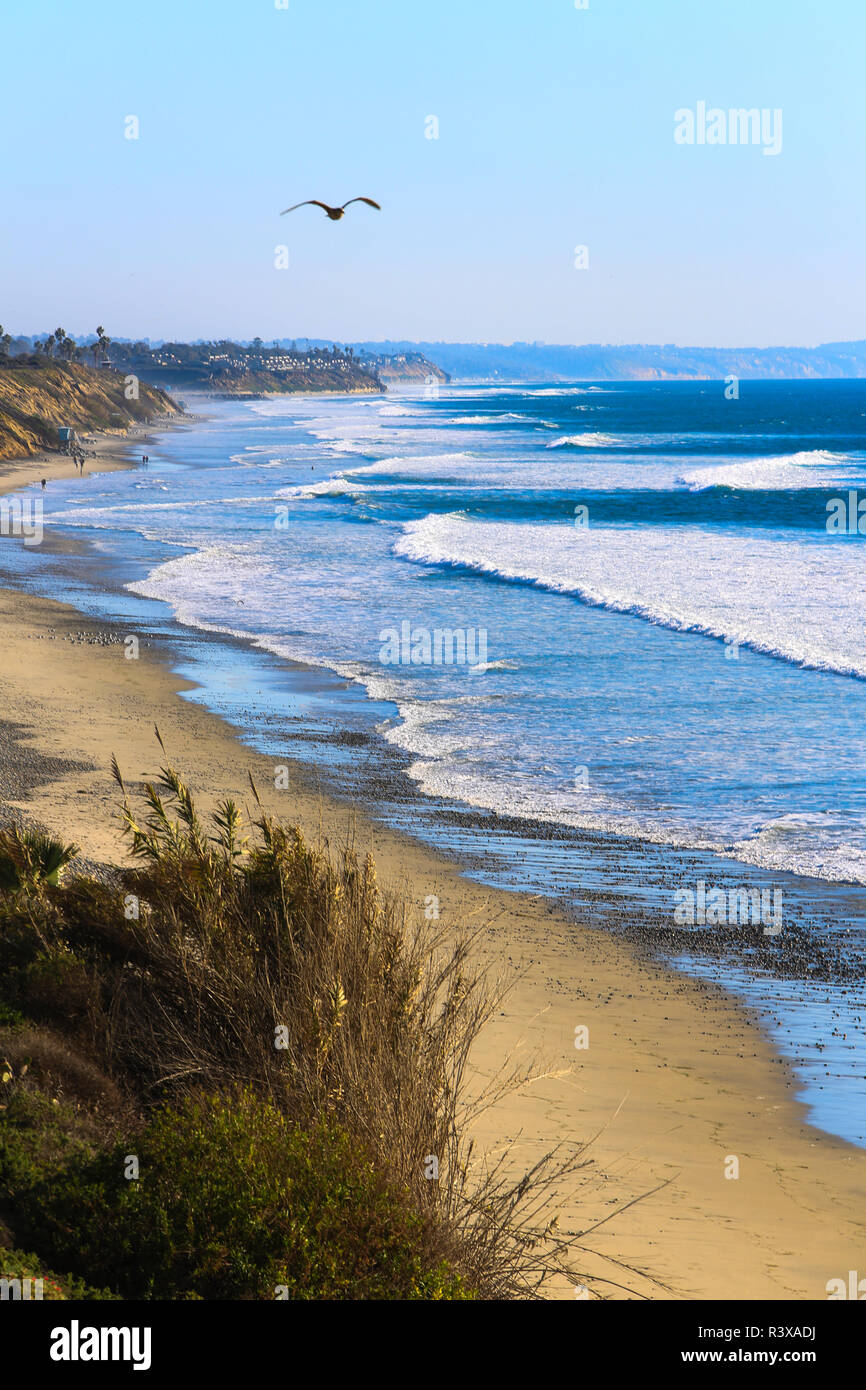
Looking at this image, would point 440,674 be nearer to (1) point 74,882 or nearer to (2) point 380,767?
(2) point 380,767

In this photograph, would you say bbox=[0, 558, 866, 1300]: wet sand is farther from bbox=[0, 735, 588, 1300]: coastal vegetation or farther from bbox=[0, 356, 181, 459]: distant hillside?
bbox=[0, 356, 181, 459]: distant hillside

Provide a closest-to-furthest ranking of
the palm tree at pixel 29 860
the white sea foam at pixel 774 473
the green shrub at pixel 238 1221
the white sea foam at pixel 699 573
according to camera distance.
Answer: the green shrub at pixel 238 1221 < the palm tree at pixel 29 860 < the white sea foam at pixel 699 573 < the white sea foam at pixel 774 473

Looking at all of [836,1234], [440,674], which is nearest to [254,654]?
[440,674]

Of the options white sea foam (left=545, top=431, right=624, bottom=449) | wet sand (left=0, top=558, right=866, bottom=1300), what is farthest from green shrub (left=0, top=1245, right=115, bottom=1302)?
white sea foam (left=545, top=431, right=624, bottom=449)

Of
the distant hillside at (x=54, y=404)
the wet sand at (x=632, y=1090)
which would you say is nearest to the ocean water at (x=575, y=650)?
the wet sand at (x=632, y=1090)

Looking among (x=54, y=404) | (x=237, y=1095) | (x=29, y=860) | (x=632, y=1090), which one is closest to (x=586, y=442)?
(x=54, y=404)

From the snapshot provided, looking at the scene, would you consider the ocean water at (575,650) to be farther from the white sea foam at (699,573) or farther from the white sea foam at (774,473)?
the white sea foam at (774,473)
